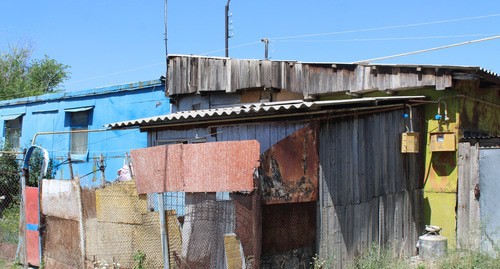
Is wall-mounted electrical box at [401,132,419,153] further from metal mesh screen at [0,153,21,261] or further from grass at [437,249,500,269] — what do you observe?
metal mesh screen at [0,153,21,261]

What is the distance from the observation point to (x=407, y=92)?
9406 mm

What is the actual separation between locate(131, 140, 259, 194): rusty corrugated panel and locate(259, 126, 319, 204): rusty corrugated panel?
0.26m

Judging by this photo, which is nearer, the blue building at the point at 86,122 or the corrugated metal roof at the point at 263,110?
the corrugated metal roof at the point at 263,110

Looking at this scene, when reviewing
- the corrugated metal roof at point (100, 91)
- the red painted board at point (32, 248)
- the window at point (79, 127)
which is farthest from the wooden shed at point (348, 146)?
the window at point (79, 127)

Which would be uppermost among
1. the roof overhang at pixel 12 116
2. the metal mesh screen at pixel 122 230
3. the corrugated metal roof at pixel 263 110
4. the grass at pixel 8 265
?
the roof overhang at pixel 12 116

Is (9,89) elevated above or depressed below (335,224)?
above

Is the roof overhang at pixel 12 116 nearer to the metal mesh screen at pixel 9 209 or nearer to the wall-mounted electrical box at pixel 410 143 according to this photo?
the metal mesh screen at pixel 9 209

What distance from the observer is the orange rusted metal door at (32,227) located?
865 cm

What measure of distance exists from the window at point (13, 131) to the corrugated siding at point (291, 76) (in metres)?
7.92

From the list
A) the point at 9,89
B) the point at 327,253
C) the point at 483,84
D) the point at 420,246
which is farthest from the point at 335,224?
the point at 9,89

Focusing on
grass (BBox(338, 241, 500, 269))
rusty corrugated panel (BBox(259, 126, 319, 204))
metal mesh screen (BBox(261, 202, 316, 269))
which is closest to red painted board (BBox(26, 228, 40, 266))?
metal mesh screen (BBox(261, 202, 316, 269))

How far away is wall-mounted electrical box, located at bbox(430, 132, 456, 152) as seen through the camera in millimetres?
8609

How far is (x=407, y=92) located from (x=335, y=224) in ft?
12.0

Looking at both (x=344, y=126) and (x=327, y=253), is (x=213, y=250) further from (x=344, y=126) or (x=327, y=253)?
(x=344, y=126)
